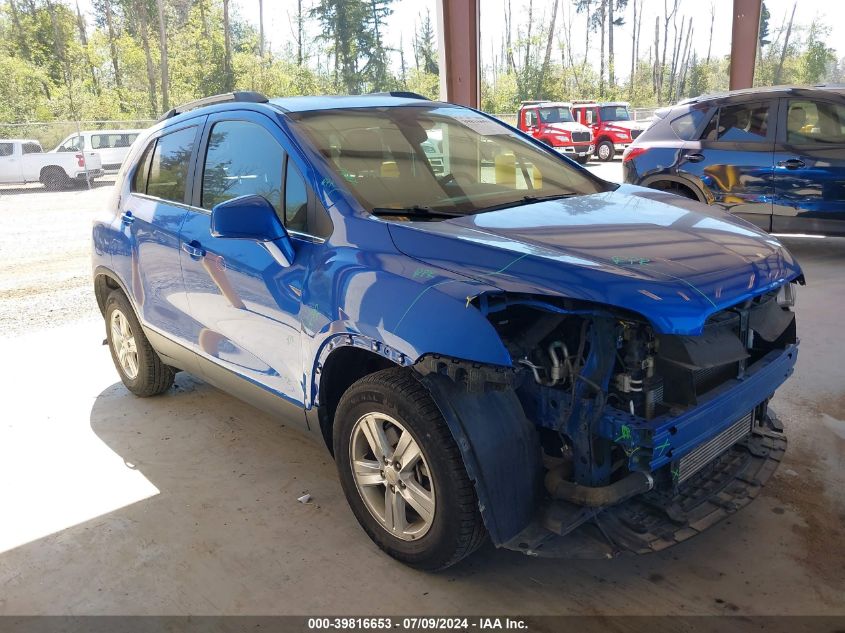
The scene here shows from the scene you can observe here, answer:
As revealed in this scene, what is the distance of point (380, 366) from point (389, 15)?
30227mm

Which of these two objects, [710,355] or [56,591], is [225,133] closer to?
[56,591]

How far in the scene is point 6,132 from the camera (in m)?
21.5

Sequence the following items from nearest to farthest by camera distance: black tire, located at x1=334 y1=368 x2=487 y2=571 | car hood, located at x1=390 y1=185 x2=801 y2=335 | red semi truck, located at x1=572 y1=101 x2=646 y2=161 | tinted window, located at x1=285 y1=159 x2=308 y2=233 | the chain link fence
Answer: car hood, located at x1=390 y1=185 x2=801 y2=335 → black tire, located at x1=334 y1=368 x2=487 y2=571 → tinted window, located at x1=285 y1=159 x2=308 y2=233 → the chain link fence → red semi truck, located at x1=572 y1=101 x2=646 y2=161

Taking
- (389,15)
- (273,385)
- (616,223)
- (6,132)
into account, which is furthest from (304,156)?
(389,15)

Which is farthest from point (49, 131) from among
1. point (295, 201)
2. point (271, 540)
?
point (271, 540)

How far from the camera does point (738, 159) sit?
25.0 feet

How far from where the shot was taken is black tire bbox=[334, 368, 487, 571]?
237 centimetres

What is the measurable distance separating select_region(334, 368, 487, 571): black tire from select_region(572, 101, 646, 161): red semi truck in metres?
22.2

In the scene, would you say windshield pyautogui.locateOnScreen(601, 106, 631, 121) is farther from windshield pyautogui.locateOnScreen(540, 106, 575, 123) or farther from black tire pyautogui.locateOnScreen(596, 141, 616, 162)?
windshield pyautogui.locateOnScreen(540, 106, 575, 123)

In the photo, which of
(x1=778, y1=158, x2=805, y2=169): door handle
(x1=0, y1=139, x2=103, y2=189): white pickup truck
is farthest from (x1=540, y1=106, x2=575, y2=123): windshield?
(x1=778, y1=158, x2=805, y2=169): door handle

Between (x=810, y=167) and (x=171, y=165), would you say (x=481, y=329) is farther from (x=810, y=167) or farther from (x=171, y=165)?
(x=810, y=167)

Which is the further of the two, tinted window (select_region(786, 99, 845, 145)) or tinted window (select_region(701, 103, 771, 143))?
tinted window (select_region(701, 103, 771, 143))

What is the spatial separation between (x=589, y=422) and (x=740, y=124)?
6.58m

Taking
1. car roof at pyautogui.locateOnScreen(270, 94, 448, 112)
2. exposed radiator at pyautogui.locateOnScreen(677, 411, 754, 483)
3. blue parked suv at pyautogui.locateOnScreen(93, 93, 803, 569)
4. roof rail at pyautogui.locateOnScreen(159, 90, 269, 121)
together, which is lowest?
exposed radiator at pyautogui.locateOnScreen(677, 411, 754, 483)
